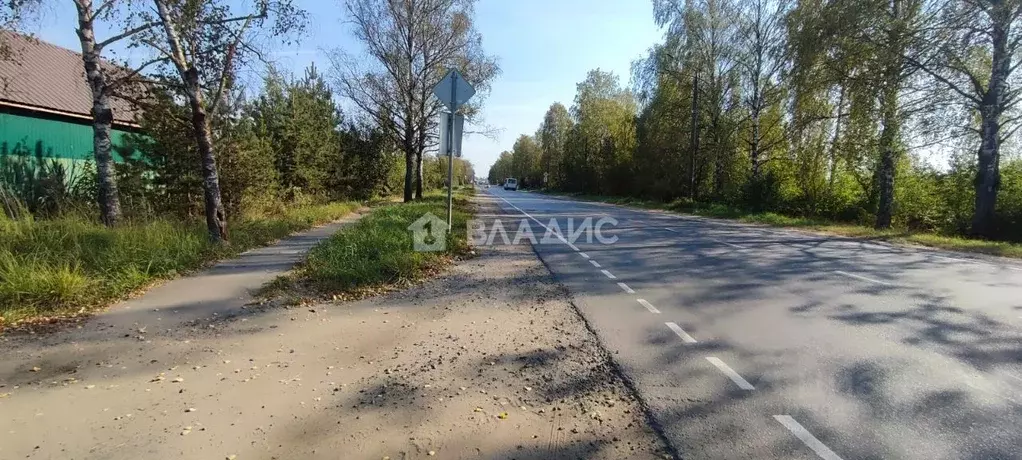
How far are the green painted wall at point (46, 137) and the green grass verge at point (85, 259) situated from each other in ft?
18.2

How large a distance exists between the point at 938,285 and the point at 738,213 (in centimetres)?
1771

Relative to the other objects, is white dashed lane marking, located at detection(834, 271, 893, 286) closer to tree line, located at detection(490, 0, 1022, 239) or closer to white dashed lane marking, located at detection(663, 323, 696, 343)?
white dashed lane marking, located at detection(663, 323, 696, 343)

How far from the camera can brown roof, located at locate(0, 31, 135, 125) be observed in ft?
45.8

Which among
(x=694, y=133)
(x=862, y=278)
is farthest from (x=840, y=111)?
(x=862, y=278)

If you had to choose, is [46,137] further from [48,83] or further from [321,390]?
[321,390]

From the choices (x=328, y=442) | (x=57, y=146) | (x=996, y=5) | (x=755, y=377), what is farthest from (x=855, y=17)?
(x=57, y=146)

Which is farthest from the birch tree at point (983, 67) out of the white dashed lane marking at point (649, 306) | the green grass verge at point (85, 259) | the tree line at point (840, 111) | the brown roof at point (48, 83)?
the brown roof at point (48, 83)

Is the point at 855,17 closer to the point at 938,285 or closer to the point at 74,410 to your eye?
the point at 938,285

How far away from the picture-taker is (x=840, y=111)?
68.8 ft

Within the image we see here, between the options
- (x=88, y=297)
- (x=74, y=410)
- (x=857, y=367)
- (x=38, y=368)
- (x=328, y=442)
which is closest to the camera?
(x=328, y=442)

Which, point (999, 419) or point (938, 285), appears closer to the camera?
point (999, 419)

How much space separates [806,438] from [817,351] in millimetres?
1946

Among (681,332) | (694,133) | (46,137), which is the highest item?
(694,133)

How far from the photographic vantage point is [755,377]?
4398mm
